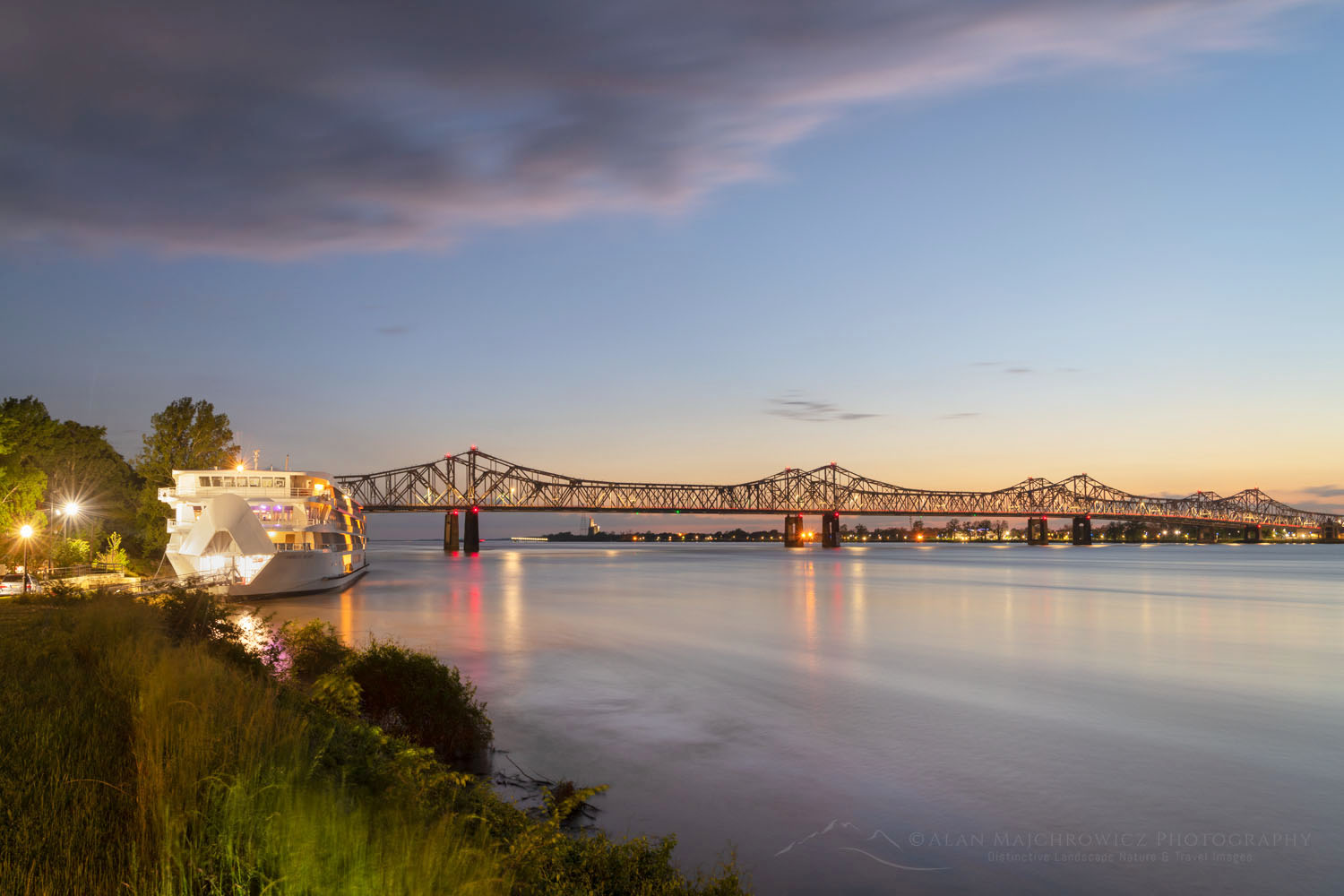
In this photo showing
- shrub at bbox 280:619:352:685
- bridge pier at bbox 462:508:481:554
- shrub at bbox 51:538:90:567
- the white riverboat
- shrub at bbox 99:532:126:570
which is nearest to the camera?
shrub at bbox 280:619:352:685

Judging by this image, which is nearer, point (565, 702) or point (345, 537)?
point (565, 702)

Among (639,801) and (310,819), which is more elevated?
(310,819)

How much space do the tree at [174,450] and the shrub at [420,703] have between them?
71911mm

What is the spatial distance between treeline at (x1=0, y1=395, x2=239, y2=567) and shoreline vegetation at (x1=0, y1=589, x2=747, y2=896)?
6109cm

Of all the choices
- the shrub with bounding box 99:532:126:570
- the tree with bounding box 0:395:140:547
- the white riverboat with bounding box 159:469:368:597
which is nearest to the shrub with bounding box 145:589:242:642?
the white riverboat with bounding box 159:469:368:597

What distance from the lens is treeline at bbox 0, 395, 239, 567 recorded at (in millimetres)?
64562

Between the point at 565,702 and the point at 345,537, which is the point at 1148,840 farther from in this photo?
the point at 345,537

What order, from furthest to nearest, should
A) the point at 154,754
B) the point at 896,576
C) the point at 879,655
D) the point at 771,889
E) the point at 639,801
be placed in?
the point at 896,576 → the point at 879,655 → the point at 639,801 → the point at 771,889 → the point at 154,754

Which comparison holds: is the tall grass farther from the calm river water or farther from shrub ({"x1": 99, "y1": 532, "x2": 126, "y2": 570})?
shrub ({"x1": 99, "y1": 532, "x2": 126, "y2": 570})

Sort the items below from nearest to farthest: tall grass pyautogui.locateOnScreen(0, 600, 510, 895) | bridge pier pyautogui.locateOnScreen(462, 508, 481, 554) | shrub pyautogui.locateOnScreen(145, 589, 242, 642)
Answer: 1. tall grass pyautogui.locateOnScreen(0, 600, 510, 895)
2. shrub pyautogui.locateOnScreen(145, 589, 242, 642)
3. bridge pier pyautogui.locateOnScreen(462, 508, 481, 554)

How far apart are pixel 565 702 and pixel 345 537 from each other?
191ft

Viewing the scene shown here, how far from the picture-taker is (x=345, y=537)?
248 feet

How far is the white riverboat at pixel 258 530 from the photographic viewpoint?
175 ft

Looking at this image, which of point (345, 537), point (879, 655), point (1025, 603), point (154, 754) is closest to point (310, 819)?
point (154, 754)
